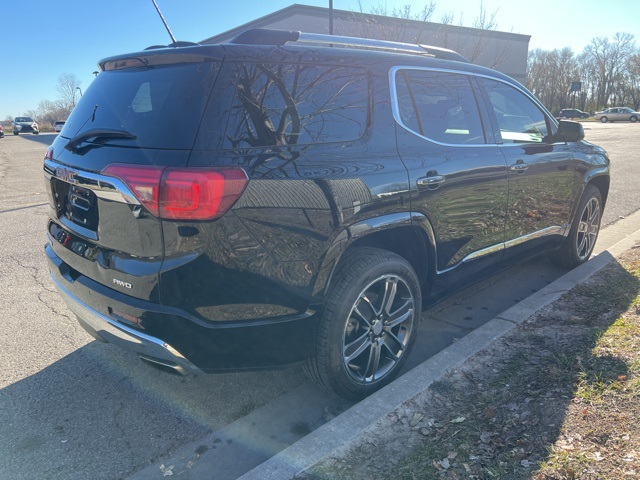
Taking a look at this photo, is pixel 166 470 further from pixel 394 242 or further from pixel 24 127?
pixel 24 127

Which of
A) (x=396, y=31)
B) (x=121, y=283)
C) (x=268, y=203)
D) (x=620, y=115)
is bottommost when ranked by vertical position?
(x=121, y=283)

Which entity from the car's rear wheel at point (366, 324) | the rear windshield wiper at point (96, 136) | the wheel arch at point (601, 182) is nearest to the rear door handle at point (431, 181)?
the car's rear wheel at point (366, 324)

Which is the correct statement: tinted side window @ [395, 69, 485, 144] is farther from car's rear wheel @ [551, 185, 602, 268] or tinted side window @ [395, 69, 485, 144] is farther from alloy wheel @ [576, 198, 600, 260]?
alloy wheel @ [576, 198, 600, 260]

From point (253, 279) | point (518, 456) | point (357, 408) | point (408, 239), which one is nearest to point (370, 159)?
point (408, 239)

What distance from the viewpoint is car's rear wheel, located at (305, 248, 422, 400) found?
8.42 feet

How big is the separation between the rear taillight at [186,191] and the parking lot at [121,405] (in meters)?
1.30

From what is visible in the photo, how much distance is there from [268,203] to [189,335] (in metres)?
0.69

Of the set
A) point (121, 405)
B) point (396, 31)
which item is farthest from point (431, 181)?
point (396, 31)

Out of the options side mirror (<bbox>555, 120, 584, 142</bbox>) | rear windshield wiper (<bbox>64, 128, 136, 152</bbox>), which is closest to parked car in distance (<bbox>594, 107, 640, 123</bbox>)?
side mirror (<bbox>555, 120, 584, 142</bbox>)

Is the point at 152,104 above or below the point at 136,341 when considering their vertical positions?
above

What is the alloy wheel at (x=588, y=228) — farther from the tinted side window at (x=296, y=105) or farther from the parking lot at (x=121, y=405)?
the tinted side window at (x=296, y=105)

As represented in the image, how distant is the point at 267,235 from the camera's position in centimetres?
222

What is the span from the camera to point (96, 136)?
8.15ft

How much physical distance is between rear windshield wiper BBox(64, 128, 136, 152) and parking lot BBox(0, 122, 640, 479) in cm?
148
